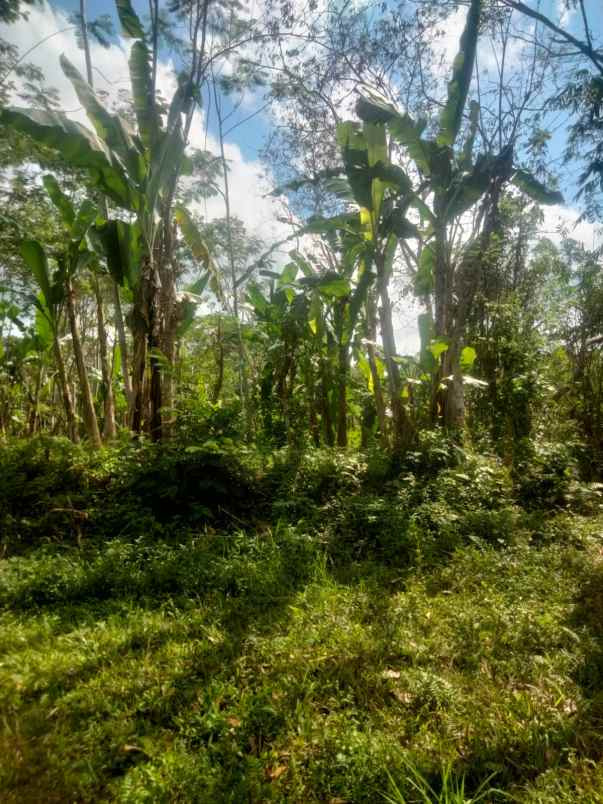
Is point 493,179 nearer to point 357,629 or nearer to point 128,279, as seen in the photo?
point 128,279

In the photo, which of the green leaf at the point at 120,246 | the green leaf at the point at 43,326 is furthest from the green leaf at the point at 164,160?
the green leaf at the point at 43,326

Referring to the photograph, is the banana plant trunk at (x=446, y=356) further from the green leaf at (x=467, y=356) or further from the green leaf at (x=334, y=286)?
the green leaf at (x=334, y=286)

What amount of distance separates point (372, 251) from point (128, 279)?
2784mm

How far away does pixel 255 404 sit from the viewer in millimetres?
6055

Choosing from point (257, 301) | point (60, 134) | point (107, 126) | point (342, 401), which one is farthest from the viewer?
point (257, 301)

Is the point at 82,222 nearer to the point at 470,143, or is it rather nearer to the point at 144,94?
the point at 144,94

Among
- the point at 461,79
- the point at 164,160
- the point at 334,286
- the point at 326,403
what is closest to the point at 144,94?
the point at 164,160

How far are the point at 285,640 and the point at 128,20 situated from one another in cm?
617

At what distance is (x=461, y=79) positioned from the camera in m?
4.69

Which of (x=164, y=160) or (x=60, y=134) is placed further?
(x=164, y=160)

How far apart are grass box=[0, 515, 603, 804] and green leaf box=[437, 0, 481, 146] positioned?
15.0 feet

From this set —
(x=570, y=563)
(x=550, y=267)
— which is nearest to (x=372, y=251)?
(x=570, y=563)

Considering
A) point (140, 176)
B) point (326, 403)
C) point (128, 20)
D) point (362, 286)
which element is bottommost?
point (326, 403)

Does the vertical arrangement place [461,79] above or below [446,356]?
above
